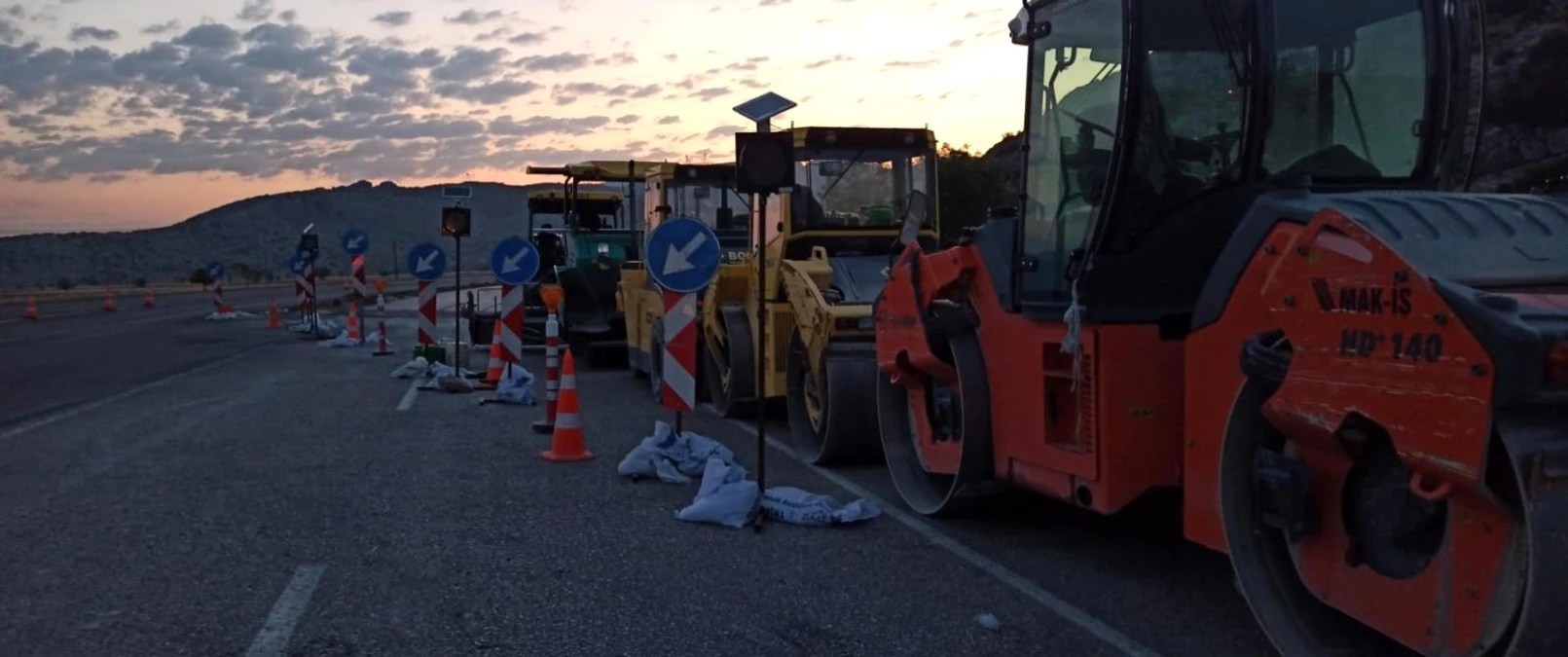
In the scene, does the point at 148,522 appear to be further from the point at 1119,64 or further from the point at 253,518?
the point at 1119,64

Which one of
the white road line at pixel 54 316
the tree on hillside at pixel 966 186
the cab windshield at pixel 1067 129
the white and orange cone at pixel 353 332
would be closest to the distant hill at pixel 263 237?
the white road line at pixel 54 316

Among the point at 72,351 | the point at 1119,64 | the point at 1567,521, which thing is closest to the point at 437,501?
the point at 1119,64

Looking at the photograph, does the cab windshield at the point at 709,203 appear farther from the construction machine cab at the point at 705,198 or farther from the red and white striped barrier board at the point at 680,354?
the red and white striped barrier board at the point at 680,354

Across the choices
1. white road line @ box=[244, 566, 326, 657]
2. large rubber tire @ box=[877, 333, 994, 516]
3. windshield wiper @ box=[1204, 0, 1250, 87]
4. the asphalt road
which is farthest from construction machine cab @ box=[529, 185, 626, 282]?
windshield wiper @ box=[1204, 0, 1250, 87]

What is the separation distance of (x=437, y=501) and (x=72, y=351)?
54.5 feet

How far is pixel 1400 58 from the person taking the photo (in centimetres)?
589

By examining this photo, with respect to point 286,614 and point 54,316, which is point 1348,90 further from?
point 54,316

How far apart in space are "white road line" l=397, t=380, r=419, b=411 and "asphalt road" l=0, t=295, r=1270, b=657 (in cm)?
224

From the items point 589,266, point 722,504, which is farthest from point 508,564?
point 589,266

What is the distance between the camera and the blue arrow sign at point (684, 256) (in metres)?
9.20

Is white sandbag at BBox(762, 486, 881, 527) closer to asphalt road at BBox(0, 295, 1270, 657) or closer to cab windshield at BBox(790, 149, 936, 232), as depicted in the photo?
asphalt road at BBox(0, 295, 1270, 657)

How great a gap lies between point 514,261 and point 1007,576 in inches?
399

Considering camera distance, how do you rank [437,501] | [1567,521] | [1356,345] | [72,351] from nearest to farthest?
[1567,521]
[1356,345]
[437,501]
[72,351]

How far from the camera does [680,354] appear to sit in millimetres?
9930
